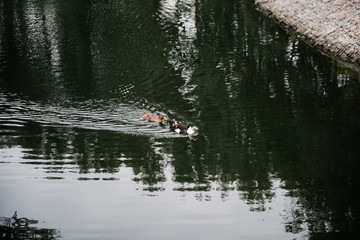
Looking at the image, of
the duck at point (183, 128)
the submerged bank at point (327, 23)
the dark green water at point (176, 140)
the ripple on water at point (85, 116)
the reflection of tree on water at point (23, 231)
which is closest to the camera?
the reflection of tree on water at point (23, 231)

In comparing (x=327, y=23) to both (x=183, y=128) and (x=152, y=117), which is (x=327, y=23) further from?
(x=183, y=128)

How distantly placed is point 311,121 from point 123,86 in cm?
510

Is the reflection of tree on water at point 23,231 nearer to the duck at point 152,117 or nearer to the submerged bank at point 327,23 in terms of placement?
the duck at point 152,117

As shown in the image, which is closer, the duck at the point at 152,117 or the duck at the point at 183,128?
the duck at the point at 183,128

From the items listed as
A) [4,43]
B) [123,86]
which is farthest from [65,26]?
[123,86]

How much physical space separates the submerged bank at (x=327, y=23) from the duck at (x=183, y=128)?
22.8 feet

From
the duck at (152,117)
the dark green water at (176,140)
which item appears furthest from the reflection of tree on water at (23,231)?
the duck at (152,117)

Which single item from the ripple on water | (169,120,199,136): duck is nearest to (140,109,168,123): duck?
the ripple on water

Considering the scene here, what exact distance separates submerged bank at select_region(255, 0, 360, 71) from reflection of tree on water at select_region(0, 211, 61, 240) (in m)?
11.3

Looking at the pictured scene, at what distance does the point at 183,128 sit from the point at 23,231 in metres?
4.52

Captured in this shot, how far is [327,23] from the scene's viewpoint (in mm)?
20109

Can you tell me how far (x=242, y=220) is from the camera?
30.3 feet

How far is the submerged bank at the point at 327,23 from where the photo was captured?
18078mm

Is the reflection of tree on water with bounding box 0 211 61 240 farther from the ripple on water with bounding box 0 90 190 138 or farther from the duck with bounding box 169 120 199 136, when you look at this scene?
the duck with bounding box 169 120 199 136
